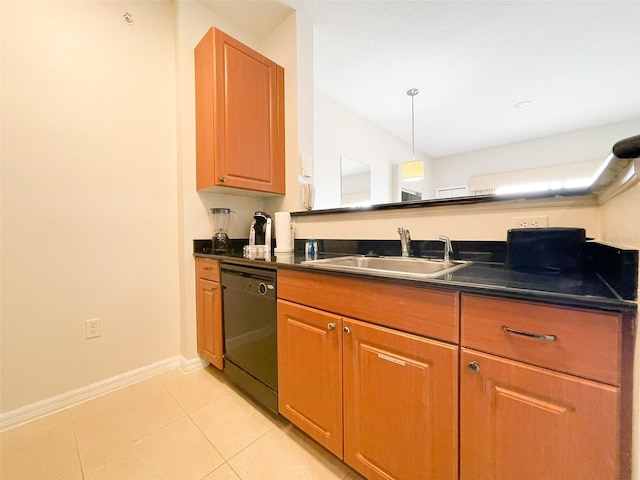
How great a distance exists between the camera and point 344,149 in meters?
3.25

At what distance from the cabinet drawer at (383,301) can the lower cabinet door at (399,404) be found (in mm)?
37

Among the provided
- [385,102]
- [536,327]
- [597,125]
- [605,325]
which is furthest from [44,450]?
[597,125]

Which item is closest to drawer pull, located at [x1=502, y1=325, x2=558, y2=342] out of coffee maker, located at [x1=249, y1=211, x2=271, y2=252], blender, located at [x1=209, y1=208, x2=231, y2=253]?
coffee maker, located at [x1=249, y1=211, x2=271, y2=252]

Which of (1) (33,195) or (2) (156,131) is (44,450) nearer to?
(1) (33,195)

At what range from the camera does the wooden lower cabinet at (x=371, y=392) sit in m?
0.71

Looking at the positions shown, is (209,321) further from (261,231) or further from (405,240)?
(405,240)

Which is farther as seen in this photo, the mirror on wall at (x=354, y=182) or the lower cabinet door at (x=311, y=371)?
the mirror on wall at (x=354, y=182)

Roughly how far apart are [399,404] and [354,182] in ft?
9.58

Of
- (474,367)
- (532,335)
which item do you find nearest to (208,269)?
(474,367)

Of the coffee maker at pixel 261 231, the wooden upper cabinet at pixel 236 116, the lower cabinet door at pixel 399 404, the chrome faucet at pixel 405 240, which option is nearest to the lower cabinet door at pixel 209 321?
the coffee maker at pixel 261 231

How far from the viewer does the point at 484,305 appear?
0.65 m

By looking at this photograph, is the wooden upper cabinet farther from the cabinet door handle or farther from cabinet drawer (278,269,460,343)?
the cabinet door handle

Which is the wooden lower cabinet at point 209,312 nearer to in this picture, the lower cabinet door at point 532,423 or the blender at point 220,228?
the blender at point 220,228

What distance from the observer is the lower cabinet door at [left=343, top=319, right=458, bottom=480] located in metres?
0.70
